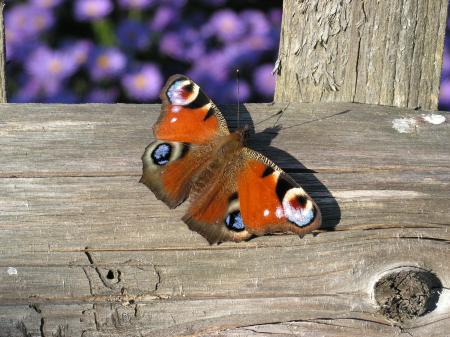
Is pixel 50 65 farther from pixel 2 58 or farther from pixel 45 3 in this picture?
pixel 2 58

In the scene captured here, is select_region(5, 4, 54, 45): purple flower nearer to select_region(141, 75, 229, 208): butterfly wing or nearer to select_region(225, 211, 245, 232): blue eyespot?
select_region(141, 75, 229, 208): butterfly wing

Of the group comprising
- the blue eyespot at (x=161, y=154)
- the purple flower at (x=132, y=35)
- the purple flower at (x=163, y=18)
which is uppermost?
the purple flower at (x=163, y=18)

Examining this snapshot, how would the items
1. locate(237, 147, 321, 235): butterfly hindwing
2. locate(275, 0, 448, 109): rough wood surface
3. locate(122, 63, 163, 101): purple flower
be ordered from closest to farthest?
locate(237, 147, 321, 235): butterfly hindwing → locate(275, 0, 448, 109): rough wood surface → locate(122, 63, 163, 101): purple flower

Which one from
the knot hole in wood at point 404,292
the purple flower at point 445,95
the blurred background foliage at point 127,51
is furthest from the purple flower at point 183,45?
the knot hole in wood at point 404,292

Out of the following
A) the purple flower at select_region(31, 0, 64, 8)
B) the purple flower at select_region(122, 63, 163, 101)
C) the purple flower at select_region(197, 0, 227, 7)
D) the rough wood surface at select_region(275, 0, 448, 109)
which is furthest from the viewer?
the purple flower at select_region(197, 0, 227, 7)

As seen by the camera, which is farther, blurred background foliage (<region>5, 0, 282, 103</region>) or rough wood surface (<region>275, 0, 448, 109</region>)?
blurred background foliage (<region>5, 0, 282, 103</region>)

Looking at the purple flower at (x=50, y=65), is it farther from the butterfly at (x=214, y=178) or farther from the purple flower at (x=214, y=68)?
the butterfly at (x=214, y=178)

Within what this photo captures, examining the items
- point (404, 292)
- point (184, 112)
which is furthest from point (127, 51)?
point (404, 292)

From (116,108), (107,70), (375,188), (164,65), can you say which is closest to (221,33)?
(164,65)

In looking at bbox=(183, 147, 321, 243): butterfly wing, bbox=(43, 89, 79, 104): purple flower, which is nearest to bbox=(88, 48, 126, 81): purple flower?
bbox=(43, 89, 79, 104): purple flower
